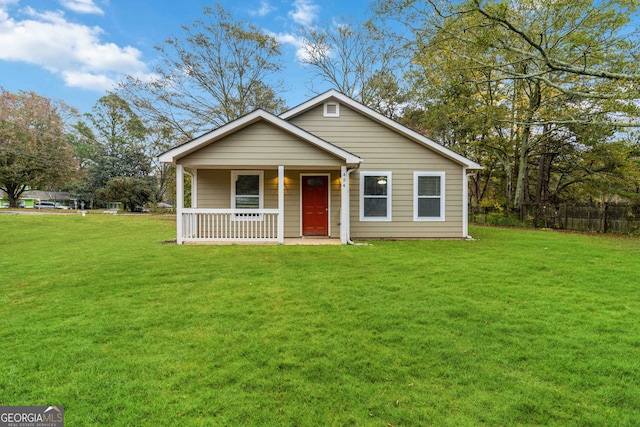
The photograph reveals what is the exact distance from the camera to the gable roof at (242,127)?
877cm

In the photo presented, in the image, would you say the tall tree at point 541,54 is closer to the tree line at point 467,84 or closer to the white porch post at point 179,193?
the tree line at point 467,84

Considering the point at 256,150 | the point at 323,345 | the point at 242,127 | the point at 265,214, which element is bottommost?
the point at 323,345

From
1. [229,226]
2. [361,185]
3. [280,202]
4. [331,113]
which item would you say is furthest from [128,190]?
[361,185]

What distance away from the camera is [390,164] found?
35.3ft

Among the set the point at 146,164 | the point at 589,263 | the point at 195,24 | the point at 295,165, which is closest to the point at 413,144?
the point at 295,165

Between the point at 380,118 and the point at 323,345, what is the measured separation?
29.0ft

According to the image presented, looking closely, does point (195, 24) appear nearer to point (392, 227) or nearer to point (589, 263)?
point (392, 227)

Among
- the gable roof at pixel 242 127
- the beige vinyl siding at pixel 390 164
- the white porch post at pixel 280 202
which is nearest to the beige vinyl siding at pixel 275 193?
the beige vinyl siding at pixel 390 164

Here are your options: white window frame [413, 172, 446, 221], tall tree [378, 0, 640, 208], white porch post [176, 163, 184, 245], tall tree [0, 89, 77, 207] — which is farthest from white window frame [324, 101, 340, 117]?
tall tree [0, 89, 77, 207]

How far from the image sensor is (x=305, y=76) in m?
22.2

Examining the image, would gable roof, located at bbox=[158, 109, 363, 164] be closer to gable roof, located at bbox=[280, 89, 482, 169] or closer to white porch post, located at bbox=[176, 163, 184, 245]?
white porch post, located at bbox=[176, 163, 184, 245]

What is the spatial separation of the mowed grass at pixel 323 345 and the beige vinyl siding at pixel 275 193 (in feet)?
15.4

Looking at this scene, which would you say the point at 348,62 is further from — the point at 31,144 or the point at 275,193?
the point at 31,144

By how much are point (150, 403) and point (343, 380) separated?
4.61 feet
